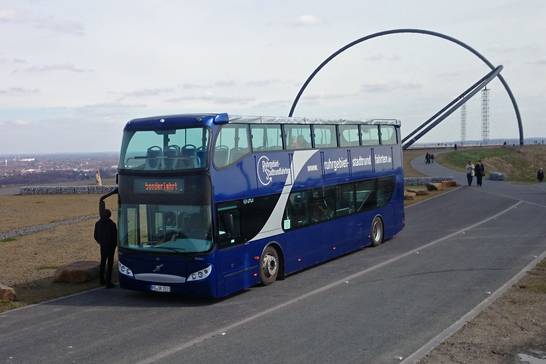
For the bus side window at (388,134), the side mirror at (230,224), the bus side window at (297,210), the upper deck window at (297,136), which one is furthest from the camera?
the bus side window at (388,134)

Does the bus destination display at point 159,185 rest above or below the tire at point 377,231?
above

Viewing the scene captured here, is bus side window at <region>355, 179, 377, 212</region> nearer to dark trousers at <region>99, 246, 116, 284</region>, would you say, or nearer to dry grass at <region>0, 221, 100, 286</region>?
dark trousers at <region>99, 246, 116, 284</region>

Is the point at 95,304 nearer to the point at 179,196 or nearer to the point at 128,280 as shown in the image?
the point at 128,280

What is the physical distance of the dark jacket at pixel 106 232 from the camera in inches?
608

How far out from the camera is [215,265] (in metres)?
13.5

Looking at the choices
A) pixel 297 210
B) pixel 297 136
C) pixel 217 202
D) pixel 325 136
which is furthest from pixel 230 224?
pixel 325 136

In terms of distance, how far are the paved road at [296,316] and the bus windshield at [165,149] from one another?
2.91 m

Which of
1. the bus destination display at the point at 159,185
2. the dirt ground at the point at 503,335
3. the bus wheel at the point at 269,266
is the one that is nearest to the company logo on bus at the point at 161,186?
the bus destination display at the point at 159,185

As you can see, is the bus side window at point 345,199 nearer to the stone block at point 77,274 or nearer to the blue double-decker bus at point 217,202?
the blue double-decker bus at point 217,202

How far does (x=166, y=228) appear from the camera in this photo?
13.7m

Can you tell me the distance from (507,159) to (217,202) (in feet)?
263

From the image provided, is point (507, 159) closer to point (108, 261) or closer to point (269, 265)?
point (269, 265)

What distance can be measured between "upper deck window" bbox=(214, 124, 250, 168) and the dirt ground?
5.89 m

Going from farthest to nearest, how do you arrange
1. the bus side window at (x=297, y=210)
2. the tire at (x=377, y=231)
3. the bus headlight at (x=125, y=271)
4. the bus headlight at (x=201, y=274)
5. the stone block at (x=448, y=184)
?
the stone block at (x=448, y=184) → the tire at (x=377, y=231) → the bus side window at (x=297, y=210) → the bus headlight at (x=125, y=271) → the bus headlight at (x=201, y=274)
